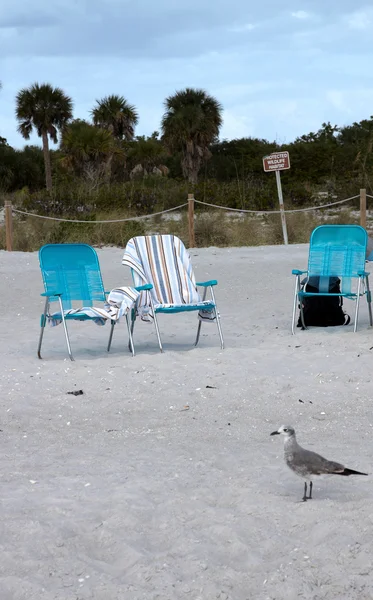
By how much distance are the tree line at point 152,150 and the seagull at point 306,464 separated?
25.5 m

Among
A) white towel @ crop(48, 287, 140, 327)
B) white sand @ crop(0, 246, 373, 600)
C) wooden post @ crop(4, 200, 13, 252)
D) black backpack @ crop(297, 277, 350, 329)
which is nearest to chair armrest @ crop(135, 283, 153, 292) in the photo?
white towel @ crop(48, 287, 140, 327)

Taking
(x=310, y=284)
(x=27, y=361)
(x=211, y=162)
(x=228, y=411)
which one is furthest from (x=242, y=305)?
(x=211, y=162)

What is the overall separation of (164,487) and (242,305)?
644cm

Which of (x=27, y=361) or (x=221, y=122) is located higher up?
(x=221, y=122)

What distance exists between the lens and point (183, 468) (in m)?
4.25

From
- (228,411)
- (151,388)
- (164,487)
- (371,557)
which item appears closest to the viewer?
(371,557)

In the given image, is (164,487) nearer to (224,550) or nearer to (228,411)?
(224,550)

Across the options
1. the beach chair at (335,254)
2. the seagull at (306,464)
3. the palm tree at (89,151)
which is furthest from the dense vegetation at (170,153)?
the seagull at (306,464)

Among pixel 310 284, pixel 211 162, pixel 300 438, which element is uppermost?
pixel 211 162

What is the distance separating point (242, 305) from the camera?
10.2 m

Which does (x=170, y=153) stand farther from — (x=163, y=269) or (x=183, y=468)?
(x=183, y=468)

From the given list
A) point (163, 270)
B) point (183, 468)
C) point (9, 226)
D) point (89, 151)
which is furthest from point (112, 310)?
point (89, 151)

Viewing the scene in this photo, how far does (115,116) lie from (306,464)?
33536 millimetres

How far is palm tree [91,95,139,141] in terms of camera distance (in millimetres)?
35938
